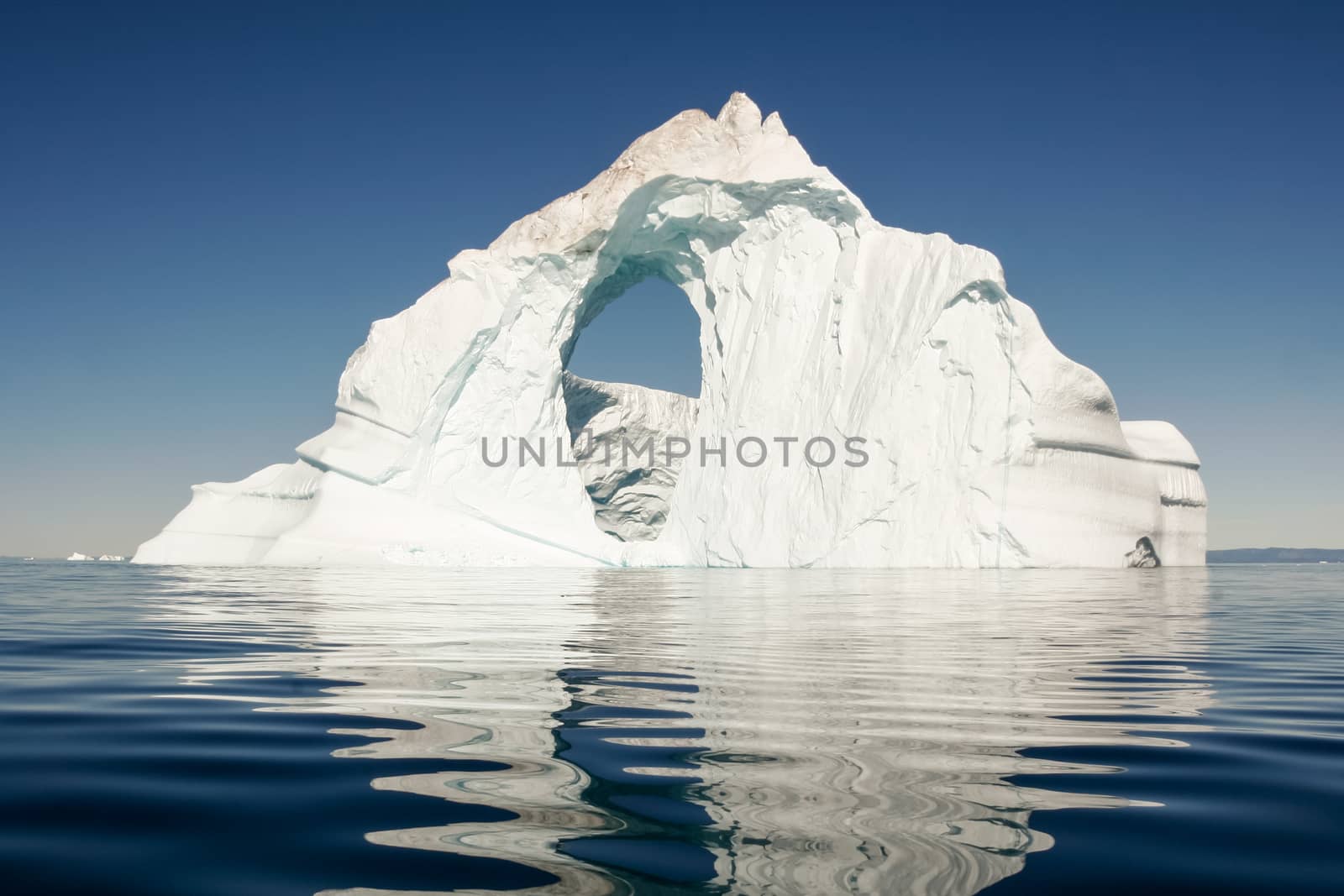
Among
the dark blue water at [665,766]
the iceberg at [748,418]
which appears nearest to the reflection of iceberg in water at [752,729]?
the dark blue water at [665,766]

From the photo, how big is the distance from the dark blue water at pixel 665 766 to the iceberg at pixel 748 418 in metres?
17.4

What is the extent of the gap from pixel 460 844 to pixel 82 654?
428 centimetres

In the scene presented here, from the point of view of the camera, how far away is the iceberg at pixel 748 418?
899 inches

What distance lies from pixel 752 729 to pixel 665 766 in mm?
600

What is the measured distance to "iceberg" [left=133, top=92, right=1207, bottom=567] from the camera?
22.8m

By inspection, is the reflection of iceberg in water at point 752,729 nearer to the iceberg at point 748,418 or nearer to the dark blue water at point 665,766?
the dark blue water at point 665,766

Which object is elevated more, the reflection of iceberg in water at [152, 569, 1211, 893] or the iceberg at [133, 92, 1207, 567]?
the iceberg at [133, 92, 1207, 567]

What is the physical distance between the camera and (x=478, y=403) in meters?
26.6

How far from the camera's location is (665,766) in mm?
2348

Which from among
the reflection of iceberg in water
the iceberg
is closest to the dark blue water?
the reflection of iceberg in water

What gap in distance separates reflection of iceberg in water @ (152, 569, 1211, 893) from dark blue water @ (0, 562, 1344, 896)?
1 cm

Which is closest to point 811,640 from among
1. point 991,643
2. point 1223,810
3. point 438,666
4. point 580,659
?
point 991,643

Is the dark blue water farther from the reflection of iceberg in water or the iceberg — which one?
the iceberg

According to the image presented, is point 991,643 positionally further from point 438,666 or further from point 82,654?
point 82,654
